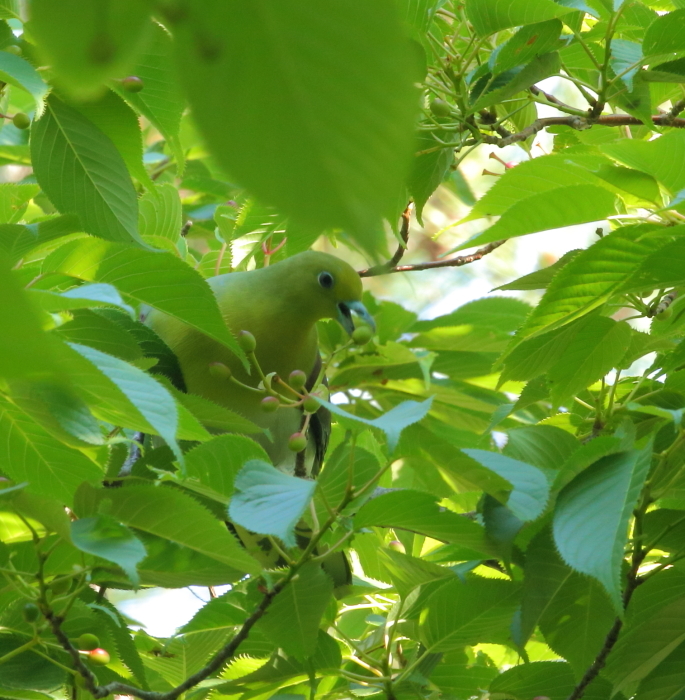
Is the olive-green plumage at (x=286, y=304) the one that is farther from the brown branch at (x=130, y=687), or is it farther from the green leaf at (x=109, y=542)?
the green leaf at (x=109, y=542)

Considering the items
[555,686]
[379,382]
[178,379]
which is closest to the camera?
[555,686]

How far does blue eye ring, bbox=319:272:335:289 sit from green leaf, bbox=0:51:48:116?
1619 millimetres

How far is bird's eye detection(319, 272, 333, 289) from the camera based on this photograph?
2.77 m

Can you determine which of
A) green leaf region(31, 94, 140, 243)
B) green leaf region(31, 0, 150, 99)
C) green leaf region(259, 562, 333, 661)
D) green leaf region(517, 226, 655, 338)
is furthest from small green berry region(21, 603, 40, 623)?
green leaf region(31, 0, 150, 99)

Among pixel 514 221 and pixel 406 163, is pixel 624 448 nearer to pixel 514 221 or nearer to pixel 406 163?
pixel 514 221

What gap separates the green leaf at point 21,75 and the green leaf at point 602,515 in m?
0.95

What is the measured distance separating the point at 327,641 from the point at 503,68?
119 centimetres

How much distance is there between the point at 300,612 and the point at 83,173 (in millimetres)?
863

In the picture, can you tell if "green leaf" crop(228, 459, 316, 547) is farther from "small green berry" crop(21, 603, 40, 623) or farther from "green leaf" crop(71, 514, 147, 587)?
"small green berry" crop(21, 603, 40, 623)

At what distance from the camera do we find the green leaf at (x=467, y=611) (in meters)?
1.54

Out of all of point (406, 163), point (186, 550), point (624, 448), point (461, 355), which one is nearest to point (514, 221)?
point (624, 448)

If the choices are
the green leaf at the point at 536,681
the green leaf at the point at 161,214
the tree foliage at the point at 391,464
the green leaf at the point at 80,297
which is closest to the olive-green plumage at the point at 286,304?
the green leaf at the point at 161,214

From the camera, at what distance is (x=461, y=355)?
2832 millimetres

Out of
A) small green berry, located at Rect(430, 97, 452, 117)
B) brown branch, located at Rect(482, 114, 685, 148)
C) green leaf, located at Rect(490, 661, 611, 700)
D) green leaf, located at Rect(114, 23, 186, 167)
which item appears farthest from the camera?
brown branch, located at Rect(482, 114, 685, 148)
